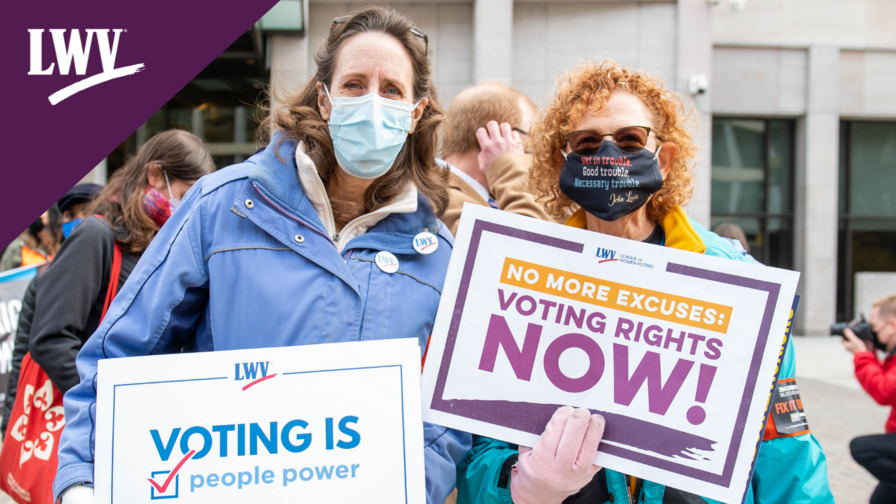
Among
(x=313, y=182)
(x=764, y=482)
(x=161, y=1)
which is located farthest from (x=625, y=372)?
(x=161, y=1)

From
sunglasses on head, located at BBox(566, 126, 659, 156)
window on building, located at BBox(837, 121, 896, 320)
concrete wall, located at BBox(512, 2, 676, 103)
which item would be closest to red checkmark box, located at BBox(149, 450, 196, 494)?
sunglasses on head, located at BBox(566, 126, 659, 156)

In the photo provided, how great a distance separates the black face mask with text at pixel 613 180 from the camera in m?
1.67

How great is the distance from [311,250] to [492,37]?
10151 mm

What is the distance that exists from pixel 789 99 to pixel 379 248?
1477cm

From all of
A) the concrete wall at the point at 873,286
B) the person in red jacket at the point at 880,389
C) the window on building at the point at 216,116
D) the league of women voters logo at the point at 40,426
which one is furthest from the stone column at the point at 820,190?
the league of women voters logo at the point at 40,426

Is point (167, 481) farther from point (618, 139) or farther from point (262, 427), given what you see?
point (618, 139)

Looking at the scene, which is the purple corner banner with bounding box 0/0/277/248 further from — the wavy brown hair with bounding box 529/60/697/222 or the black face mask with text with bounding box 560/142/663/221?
the black face mask with text with bounding box 560/142/663/221

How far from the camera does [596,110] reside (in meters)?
1.74

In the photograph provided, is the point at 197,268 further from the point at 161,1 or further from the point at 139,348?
the point at 161,1

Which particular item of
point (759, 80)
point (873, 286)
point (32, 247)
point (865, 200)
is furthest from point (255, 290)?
point (865, 200)

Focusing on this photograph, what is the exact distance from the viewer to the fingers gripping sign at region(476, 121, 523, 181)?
2.88m

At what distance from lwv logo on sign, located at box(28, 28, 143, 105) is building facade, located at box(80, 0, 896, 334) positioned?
4.36 m

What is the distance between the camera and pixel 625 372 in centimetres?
145

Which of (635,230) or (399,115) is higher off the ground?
(399,115)
